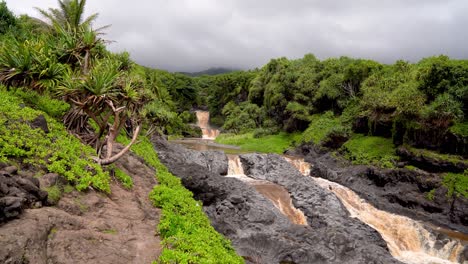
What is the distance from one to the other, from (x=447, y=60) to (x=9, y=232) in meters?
32.7

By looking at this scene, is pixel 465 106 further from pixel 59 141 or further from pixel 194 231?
pixel 59 141

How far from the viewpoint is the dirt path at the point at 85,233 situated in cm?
689

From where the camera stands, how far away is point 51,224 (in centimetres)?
790

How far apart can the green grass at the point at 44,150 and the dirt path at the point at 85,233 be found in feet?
2.42

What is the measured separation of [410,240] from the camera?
64.6 ft

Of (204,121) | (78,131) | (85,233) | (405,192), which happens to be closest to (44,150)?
(85,233)

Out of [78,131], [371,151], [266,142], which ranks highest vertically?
[78,131]

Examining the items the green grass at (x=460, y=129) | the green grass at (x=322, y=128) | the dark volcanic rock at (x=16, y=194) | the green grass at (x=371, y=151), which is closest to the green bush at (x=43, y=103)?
the dark volcanic rock at (x=16, y=194)

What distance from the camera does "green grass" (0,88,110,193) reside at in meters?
10.2

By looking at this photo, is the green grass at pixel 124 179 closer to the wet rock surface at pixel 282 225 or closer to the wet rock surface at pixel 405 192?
the wet rock surface at pixel 282 225

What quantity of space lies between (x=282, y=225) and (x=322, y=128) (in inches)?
1088

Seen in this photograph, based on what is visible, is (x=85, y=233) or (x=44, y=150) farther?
(x=44, y=150)

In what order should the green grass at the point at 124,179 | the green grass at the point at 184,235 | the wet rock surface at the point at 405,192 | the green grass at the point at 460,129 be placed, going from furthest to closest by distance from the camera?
the green grass at the point at 460,129
the wet rock surface at the point at 405,192
the green grass at the point at 124,179
the green grass at the point at 184,235

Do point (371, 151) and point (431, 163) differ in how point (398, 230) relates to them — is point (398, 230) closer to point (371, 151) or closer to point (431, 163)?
point (431, 163)
